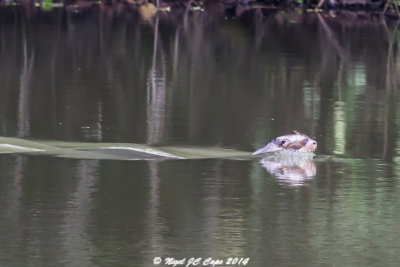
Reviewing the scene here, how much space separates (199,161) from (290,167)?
0.82 meters

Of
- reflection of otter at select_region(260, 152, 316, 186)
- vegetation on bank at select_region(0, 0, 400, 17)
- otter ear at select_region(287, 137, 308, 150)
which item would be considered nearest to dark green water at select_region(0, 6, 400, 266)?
reflection of otter at select_region(260, 152, 316, 186)

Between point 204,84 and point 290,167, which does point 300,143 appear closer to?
point 290,167

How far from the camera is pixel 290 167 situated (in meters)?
11.5

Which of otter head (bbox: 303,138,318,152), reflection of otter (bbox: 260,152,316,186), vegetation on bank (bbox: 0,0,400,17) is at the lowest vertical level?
reflection of otter (bbox: 260,152,316,186)

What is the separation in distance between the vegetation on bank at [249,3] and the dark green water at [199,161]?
20.3 m

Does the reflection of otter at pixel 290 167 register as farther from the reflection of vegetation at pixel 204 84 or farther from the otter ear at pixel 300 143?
the reflection of vegetation at pixel 204 84

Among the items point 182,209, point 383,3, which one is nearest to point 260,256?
point 182,209

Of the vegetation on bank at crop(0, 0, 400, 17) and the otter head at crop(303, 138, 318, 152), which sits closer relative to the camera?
the otter head at crop(303, 138, 318, 152)

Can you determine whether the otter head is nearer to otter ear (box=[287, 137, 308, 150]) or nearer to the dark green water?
otter ear (box=[287, 137, 308, 150])

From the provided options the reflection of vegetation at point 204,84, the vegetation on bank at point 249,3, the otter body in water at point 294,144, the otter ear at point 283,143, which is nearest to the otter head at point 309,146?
the otter body in water at point 294,144

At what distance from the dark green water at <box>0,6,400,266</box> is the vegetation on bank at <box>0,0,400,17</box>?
20.3 metres

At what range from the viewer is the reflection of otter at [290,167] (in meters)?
10.9

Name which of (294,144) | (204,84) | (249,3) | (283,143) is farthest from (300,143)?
(249,3)

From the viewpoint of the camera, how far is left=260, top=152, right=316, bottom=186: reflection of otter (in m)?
10.9
